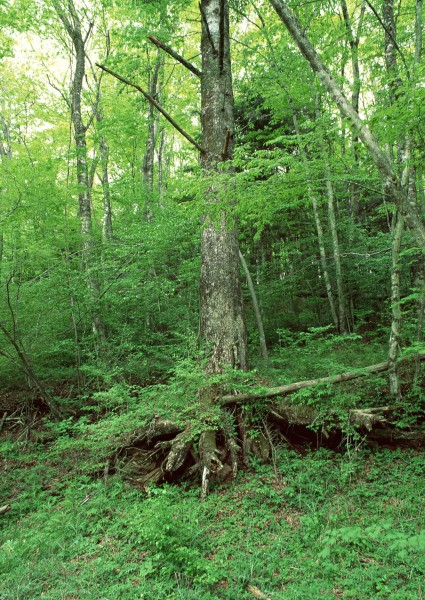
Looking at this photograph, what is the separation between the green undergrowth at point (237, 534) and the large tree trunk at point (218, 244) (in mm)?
1428

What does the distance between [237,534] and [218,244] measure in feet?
12.3

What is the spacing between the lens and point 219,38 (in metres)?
5.52

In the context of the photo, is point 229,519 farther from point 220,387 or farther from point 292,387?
point 292,387

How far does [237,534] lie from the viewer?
355 cm

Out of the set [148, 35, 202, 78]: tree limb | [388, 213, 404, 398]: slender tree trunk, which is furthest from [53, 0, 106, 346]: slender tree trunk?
[388, 213, 404, 398]: slender tree trunk

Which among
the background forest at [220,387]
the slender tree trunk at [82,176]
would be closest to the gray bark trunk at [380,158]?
the background forest at [220,387]

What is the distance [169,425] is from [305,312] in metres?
6.57

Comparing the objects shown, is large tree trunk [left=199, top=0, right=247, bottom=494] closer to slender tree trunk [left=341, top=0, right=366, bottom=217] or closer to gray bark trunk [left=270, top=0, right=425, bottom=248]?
gray bark trunk [left=270, top=0, right=425, bottom=248]

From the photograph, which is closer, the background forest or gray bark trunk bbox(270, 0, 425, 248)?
the background forest

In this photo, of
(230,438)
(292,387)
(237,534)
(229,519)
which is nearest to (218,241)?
(292,387)

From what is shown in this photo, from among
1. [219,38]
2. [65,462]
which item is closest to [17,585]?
[65,462]

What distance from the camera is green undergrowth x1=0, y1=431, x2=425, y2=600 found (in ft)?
9.37

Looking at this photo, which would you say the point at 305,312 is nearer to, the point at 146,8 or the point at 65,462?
the point at 65,462

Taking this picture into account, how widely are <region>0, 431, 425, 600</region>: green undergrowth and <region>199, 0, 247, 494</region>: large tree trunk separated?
1428mm
